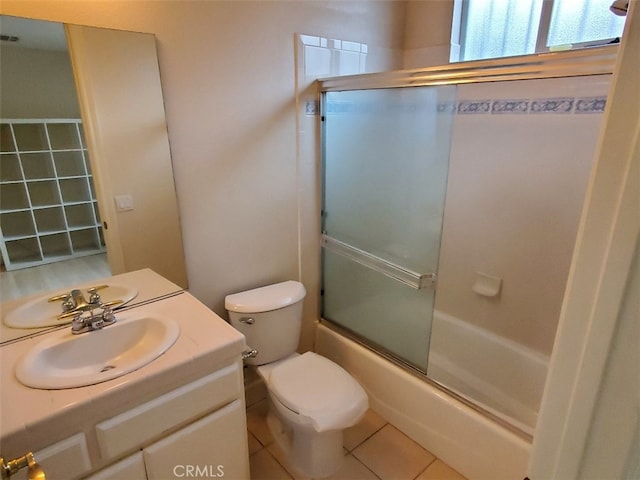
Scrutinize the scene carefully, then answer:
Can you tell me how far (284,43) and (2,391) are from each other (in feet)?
5.40

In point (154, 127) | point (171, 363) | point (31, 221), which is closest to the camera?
point (171, 363)

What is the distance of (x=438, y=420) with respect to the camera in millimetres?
1737

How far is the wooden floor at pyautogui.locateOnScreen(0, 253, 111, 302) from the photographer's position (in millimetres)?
1277

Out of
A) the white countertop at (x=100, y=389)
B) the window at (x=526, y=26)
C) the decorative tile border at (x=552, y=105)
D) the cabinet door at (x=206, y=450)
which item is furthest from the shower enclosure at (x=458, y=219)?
the white countertop at (x=100, y=389)

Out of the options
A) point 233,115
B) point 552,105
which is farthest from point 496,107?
point 233,115

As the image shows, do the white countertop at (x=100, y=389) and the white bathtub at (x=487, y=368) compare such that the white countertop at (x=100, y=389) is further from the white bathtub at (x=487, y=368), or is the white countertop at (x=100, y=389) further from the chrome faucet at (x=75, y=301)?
the white bathtub at (x=487, y=368)

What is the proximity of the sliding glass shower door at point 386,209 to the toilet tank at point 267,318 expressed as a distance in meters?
0.45

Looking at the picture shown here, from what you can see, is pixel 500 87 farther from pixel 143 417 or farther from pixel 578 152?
pixel 143 417

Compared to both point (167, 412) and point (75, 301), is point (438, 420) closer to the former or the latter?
point (167, 412)

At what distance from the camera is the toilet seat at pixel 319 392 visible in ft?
4.87

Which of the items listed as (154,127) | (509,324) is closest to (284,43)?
(154,127)

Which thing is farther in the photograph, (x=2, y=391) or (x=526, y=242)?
(x=526, y=242)

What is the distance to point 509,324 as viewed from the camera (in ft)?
6.81

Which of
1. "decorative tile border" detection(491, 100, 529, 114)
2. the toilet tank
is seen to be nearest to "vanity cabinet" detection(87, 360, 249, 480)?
the toilet tank
